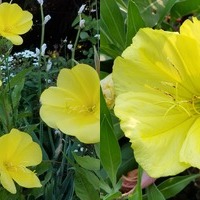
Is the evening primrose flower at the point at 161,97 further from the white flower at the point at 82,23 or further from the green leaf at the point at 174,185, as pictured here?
the white flower at the point at 82,23

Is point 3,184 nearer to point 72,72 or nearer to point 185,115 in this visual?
point 72,72

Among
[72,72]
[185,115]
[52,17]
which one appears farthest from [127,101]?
[52,17]

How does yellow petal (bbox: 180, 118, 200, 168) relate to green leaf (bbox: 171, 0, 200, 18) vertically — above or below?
below

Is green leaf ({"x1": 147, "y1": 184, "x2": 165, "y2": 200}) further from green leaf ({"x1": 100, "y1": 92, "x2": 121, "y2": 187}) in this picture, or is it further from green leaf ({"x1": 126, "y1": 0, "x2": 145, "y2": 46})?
green leaf ({"x1": 126, "y1": 0, "x2": 145, "y2": 46})

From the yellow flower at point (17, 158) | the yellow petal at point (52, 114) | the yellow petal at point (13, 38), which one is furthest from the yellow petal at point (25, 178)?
the yellow petal at point (13, 38)

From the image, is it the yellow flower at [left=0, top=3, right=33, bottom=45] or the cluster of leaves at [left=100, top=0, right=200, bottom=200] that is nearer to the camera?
the cluster of leaves at [left=100, top=0, right=200, bottom=200]

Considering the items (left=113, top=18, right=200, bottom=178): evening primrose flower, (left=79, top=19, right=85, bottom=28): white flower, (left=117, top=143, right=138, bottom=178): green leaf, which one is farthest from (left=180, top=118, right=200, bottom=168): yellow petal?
(left=79, top=19, right=85, bottom=28): white flower
